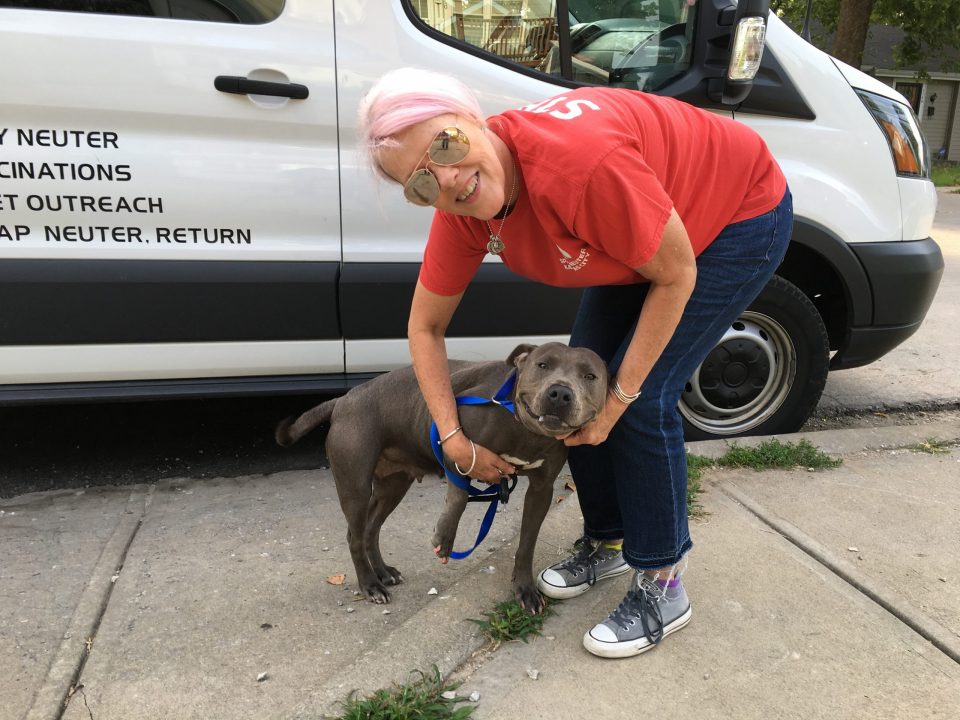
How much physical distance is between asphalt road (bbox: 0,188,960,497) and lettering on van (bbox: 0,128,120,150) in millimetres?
1525

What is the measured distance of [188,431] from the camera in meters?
4.18

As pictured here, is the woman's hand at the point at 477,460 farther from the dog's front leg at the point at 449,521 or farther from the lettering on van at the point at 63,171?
the lettering on van at the point at 63,171

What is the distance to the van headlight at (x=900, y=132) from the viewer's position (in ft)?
11.6

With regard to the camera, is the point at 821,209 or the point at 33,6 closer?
the point at 33,6

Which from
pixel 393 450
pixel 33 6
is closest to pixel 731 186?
pixel 393 450

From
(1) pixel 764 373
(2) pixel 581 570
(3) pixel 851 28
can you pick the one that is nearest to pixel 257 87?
(2) pixel 581 570

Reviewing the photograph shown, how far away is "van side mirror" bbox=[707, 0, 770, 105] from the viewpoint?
10.3ft

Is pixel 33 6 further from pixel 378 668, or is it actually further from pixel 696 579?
pixel 696 579

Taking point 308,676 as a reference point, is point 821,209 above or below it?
above

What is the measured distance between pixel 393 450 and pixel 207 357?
3.84ft

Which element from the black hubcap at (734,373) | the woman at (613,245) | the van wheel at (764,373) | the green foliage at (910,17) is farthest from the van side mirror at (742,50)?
the green foliage at (910,17)

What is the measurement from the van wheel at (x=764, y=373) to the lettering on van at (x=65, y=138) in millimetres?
2663

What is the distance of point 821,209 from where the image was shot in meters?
3.51

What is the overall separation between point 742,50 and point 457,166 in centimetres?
202
